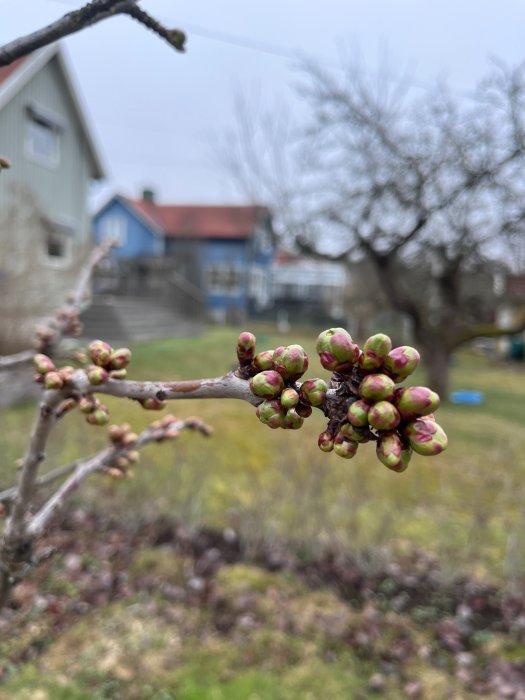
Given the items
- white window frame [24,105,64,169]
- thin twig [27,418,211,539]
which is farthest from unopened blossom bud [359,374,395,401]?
→ white window frame [24,105,64,169]

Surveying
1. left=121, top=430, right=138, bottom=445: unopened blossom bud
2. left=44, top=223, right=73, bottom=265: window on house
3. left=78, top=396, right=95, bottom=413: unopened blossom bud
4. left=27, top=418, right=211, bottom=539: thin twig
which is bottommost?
left=27, top=418, right=211, bottom=539: thin twig

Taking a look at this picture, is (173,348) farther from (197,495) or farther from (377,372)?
(377,372)

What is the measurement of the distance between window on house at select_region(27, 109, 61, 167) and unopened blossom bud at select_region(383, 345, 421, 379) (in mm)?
14172

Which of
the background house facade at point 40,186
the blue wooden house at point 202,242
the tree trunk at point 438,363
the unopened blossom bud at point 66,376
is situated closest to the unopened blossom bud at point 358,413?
the unopened blossom bud at point 66,376

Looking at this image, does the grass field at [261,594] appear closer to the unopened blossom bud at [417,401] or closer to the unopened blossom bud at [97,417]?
the unopened blossom bud at [97,417]

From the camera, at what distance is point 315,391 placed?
581 mm

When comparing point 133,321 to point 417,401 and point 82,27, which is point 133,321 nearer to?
point 82,27

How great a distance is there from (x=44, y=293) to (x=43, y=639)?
632 centimetres

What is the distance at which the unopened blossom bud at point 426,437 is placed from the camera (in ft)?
1.76

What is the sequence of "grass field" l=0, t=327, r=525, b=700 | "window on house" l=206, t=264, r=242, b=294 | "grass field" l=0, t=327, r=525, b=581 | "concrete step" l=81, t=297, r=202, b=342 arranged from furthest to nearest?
"window on house" l=206, t=264, r=242, b=294 → "concrete step" l=81, t=297, r=202, b=342 → "grass field" l=0, t=327, r=525, b=581 → "grass field" l=0, t=327, r=525, b=700

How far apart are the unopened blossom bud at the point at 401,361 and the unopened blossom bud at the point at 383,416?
45 millimetres

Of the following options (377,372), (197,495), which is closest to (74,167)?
(197,495)

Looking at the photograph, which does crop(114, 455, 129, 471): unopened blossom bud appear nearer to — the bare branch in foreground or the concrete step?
the bare branch in foreground

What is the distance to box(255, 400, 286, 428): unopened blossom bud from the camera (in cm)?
58
